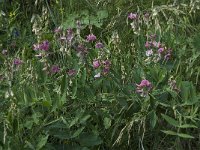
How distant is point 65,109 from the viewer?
1.92 meters

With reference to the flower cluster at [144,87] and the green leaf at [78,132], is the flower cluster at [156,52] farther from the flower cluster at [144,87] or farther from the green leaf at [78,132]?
the green leaf at [78,132]

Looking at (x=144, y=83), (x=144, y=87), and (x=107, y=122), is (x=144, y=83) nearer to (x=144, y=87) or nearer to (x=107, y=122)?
(x=144, y=87)

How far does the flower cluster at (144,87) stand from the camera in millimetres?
1867

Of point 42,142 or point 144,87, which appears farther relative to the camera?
point 144,87

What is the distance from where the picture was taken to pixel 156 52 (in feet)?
6.83

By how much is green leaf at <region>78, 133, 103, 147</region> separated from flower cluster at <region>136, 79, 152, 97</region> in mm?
227

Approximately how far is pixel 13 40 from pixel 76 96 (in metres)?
1.00

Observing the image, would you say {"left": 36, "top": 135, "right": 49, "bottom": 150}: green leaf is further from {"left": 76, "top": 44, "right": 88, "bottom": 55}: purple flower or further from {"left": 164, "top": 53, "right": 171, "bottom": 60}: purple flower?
{"left": 164, "top": 53, "right": 171, "bottom": 60}: purple flower

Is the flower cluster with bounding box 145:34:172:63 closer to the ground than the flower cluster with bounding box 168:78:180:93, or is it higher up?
higher up

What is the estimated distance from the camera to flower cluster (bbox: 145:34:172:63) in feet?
6.73

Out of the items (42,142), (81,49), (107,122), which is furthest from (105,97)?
(42,142)

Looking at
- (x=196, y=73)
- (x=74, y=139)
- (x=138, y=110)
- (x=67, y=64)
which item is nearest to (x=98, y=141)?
(x=74, y=139)

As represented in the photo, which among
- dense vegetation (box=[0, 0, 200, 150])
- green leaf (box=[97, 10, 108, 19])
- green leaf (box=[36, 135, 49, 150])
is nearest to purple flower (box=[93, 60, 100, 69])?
dense vegetation (box=[0, 0, 200, 150])

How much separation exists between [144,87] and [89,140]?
27 cm
